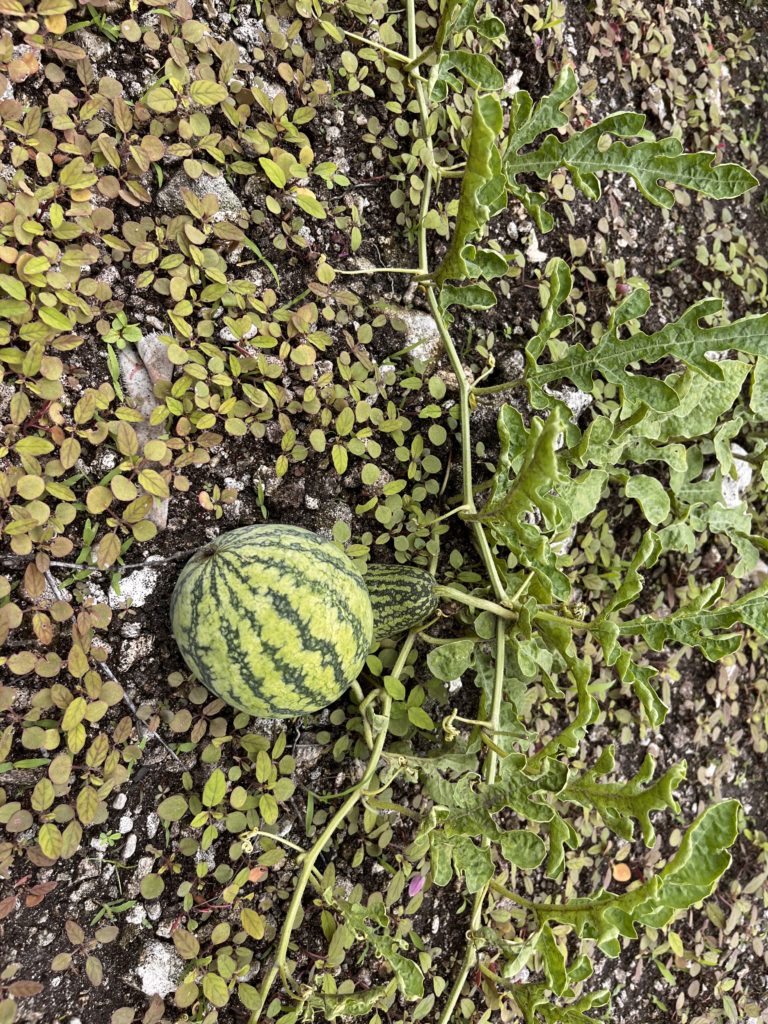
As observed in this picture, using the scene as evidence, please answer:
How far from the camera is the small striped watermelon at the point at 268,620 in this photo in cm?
152

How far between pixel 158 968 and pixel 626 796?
1088mm

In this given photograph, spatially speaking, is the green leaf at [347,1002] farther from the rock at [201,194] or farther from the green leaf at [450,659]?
the rock at [201,194]

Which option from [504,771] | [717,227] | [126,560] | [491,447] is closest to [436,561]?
[491,447]

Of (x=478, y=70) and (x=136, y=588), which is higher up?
(x=478, y=70)

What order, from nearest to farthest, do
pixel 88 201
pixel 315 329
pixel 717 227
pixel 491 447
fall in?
pixel 88 201
pixel 315 329
pixel 491 447
pixel 717 227

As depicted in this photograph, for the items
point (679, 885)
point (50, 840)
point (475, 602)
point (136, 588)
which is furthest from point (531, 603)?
point (50, 840)

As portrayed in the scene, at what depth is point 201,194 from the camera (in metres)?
1.84

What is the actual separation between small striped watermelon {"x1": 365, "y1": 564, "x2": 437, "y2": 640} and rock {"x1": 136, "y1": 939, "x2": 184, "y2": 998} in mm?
833

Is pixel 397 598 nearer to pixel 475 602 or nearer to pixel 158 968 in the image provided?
pixel 475 602

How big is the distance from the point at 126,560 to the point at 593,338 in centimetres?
152

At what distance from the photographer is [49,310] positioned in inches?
64.4

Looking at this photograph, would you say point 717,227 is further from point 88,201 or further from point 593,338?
point 88,201

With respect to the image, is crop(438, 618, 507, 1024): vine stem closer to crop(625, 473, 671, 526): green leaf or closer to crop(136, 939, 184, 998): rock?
crop(625, 473, 671, 526): green leaf

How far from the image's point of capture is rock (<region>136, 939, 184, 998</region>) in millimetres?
1721
